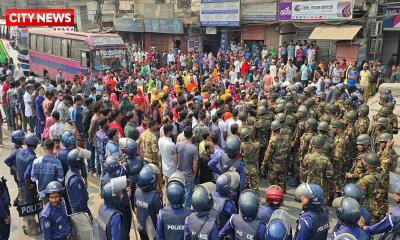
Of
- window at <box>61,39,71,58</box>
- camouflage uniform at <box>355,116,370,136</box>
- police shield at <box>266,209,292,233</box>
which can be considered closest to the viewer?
police shield at <box>266,209,292,233</box>

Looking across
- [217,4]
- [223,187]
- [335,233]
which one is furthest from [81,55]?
[335,233]

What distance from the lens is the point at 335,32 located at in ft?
57.7

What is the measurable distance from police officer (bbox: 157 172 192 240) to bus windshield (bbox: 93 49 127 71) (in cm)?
1478

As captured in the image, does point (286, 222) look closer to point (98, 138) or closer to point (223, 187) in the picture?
point (223, 187)

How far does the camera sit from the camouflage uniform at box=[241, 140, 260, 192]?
7.15m

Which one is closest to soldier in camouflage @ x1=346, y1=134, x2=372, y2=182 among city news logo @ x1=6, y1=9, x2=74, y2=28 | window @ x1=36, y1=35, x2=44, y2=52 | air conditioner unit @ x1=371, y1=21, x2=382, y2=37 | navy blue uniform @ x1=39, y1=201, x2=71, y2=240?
navy blue uniform @ x1=39, y1=201, x2=71, y2=240

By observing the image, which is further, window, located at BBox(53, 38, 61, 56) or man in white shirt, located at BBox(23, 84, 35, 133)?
window, located at BBox(53, 38, 61, 56)

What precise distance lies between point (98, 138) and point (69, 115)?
241 centimetres

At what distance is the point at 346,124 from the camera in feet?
28.8

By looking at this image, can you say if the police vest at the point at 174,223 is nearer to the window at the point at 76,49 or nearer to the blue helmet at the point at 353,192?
the blue helmet at the point at 353,192

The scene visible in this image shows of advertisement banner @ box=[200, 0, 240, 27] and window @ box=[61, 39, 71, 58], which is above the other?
advertisement banner @ box=[200, 0, 240, 27]

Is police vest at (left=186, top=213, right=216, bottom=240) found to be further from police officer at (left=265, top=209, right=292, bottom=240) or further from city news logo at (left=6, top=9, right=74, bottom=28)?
city news logo at (left=6, top=9, right=74, bottom=28)

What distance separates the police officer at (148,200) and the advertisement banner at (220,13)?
1898cm

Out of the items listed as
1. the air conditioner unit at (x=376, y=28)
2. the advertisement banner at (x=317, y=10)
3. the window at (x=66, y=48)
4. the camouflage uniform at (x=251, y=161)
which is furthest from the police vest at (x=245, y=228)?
the window at (x=66, y=48)
